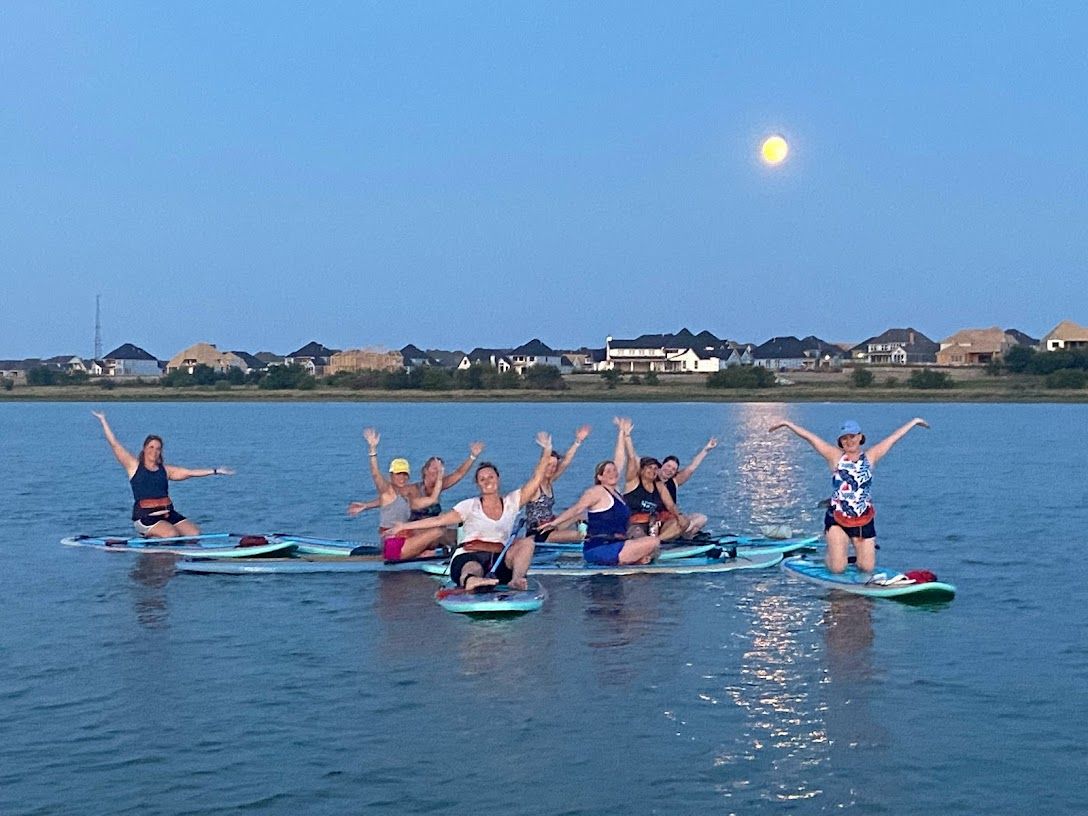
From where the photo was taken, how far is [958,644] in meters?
15.9

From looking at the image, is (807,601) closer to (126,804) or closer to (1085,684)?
(1085,684)

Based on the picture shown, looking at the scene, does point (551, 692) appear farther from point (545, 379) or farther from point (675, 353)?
point (675, 353)

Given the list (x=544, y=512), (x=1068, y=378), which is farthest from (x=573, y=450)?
(x=1068, y=378)

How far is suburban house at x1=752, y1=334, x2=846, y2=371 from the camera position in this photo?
17759 centimetres

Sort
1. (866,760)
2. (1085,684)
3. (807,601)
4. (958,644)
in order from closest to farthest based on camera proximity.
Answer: (866,760) → (1085,684) → (958,644) → (807,601)

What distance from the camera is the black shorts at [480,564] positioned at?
17.6 meters

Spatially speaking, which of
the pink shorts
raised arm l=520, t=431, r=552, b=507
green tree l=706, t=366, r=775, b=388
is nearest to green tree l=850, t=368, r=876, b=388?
green tree l=706, t=366, r=775, b=388

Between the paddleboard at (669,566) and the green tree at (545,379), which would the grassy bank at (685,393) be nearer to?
the green tree at (545,379)

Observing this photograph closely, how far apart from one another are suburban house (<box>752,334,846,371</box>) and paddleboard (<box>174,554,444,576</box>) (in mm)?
154395

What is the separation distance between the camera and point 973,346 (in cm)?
16750

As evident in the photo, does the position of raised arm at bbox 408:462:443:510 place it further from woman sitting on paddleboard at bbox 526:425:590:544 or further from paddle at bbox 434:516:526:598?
→ paddle at bbox 434:516:526:598

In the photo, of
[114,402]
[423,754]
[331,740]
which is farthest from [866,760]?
[114,402]

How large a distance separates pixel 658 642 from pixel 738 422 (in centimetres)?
7943

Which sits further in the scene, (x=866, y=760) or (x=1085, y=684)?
(x=1085, y=684)
